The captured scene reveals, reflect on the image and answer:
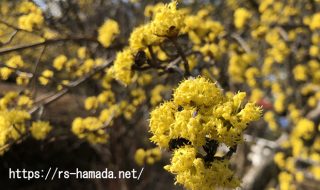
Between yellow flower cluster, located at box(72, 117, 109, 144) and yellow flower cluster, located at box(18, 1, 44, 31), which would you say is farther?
yellow flower cluster, located at box(72, 117, 109, 144)

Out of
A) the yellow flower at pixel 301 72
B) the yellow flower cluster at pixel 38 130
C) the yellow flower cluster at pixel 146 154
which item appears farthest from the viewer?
the yellow flower at pixel 301 72

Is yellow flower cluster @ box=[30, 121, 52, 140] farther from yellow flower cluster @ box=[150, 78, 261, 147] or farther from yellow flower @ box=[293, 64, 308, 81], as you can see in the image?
yellow flower @ box=[293, 64, 308, 81]

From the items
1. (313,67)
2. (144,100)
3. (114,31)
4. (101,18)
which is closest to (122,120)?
(144,100)

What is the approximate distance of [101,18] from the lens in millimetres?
7523

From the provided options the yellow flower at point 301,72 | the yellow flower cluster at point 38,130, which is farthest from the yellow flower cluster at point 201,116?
the yellow flower at point 301,72

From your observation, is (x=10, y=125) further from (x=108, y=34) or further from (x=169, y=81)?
(x=169, y=81)

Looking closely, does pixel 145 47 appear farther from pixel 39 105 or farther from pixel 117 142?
pixel 117 142

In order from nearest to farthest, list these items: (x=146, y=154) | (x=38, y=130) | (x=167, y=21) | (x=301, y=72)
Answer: (x=167, y=21) < (x=38, y=130) < (x=146, y=154) < (x=301, y=72)

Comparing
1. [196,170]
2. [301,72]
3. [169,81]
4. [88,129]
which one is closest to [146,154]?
[88,129]

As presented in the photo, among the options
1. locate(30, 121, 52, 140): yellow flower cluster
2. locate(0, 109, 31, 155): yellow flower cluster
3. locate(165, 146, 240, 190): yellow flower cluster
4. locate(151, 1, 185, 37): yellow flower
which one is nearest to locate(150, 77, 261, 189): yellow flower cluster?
locate(165, 146, 240, 190): yellow flower cluster

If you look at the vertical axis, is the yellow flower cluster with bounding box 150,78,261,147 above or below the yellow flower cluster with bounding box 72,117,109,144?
below

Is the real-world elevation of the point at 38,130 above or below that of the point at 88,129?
below

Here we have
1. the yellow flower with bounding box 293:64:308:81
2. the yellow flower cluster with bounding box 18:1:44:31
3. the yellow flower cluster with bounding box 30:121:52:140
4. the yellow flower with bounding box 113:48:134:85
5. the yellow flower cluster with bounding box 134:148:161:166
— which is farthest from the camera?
the yellow flower with bounding box 293:64:308:81

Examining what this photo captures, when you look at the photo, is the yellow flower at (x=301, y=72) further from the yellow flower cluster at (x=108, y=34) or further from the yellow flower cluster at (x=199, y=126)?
the yellow flower cluster at (x=199, y=126)
